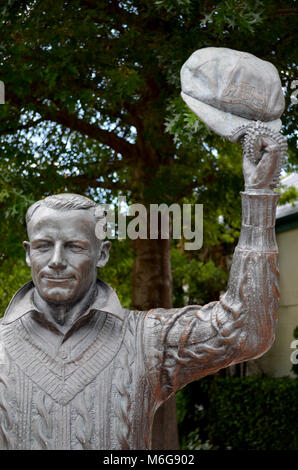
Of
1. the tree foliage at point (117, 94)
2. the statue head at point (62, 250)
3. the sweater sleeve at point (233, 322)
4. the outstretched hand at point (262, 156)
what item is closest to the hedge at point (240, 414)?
the tree foliage at point (117, 94)

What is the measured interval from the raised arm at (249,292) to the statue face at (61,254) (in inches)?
16.9

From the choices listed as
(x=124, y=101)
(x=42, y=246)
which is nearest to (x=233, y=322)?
(x=42, y=246)

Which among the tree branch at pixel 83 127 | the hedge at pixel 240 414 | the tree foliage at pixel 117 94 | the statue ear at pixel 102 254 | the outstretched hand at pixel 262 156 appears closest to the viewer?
the outstretched hand at pixel 262 156

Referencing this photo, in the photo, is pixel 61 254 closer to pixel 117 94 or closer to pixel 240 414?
pixel 117 94

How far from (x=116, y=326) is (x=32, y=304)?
0.34 meters

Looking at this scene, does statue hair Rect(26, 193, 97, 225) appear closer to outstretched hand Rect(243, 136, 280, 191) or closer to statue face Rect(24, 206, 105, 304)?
statue face Rect(24, 206, 105, 304)

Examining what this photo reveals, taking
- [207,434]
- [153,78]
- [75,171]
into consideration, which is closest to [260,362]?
[207,434]

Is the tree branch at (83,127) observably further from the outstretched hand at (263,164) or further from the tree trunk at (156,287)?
the outstretched hand at (263,164)

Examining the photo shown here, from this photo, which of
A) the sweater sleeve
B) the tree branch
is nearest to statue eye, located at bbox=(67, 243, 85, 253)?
the sweater sleeve

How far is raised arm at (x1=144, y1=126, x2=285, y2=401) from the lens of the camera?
2.62 metres

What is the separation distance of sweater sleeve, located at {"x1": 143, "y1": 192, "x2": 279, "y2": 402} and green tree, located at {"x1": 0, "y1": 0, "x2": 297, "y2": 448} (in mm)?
2536

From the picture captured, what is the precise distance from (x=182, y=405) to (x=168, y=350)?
31.5ft

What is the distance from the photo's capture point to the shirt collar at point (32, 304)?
9.26 ft

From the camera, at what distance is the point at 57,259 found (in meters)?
2.71
